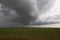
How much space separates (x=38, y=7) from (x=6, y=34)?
0.50 metres

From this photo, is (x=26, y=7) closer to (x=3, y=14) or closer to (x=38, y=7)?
(x=38, y=7)

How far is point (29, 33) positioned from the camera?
56.1 inches

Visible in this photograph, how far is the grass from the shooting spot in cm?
136

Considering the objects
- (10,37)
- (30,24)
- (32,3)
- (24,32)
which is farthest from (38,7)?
(10,37)

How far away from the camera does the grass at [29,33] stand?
1.36m

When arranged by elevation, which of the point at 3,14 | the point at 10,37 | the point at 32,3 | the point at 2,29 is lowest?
the point at 10,37

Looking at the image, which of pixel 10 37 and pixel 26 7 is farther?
pixel 26 7

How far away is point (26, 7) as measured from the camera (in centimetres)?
150

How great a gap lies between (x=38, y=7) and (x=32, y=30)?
286 millimetres

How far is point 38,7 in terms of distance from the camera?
4.66ft

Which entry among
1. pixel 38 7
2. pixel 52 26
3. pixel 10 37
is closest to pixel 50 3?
pixel 38 7

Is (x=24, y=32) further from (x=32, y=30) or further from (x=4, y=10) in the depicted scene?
(x=4, y=10)

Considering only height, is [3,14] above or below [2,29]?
above

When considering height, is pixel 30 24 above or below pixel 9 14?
below
